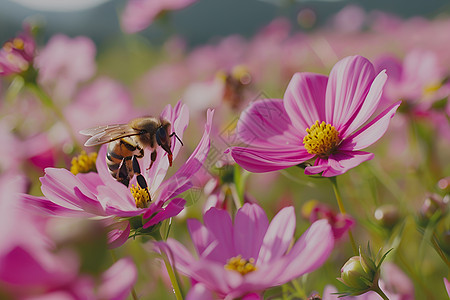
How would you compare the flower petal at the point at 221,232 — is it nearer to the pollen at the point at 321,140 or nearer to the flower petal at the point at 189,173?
the flower petal at the point at 189,173

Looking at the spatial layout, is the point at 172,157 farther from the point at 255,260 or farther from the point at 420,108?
the point at 420,108

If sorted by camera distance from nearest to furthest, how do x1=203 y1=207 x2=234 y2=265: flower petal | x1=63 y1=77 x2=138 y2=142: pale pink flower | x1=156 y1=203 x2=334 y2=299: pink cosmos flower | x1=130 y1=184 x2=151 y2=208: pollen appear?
x1=156 y1=203 x2=334 y2=299: pink cosmos flower → x1=203 y1=207 x2=234 y2=265: flower petal → x1=130 y1=184 x2=151 y2=208: pollen → x1=63 y1=77 x2=138 y2=142: pale pink flower

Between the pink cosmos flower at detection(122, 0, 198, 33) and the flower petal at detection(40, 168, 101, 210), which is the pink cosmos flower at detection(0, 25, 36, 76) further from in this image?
the pink cosmos flower at detection(122, 0, 198, 33)

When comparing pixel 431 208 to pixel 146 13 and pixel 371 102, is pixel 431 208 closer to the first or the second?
pixel 371 102

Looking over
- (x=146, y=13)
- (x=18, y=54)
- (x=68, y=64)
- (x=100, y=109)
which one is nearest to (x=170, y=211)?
(x=18, y=54)

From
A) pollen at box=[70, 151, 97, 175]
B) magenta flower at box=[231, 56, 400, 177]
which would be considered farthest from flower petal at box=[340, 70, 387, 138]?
pollen at box=[70, 151, 97, 175]

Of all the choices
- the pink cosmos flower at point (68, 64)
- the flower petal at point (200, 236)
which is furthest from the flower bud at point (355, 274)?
the pink cosmos flower at point (68, 64)
